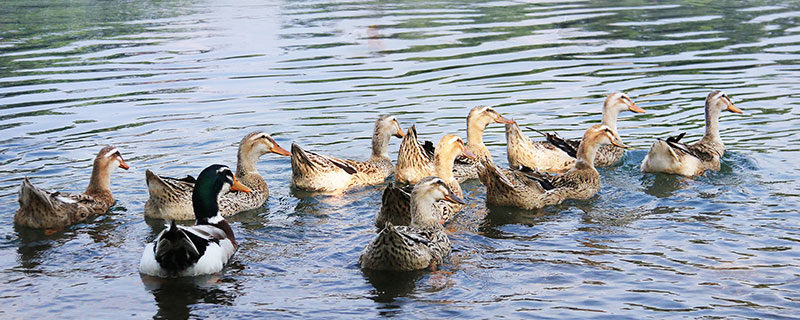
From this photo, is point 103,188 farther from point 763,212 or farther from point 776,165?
point 776,165

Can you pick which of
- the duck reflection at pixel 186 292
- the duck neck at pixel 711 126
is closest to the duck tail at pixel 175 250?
the duck reflection at pixel 186 292

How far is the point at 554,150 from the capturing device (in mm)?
14570

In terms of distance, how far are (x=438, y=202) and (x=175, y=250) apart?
3.41 meters

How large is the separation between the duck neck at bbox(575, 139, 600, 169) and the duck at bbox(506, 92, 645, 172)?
1.18 metres

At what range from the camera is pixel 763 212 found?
11.2 metres

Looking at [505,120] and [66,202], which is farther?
[505,120]

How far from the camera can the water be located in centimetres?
881

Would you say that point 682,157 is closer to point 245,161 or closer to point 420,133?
point 420,133

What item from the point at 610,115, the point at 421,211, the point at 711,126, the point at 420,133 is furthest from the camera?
the point at 420,133

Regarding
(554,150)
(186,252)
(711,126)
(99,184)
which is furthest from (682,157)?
(99,184)

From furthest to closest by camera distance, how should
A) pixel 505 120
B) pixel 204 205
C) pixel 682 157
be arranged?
pixel 505 120, pixel 682 157, pixel 204 205

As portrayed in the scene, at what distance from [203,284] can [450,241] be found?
9.12 feet

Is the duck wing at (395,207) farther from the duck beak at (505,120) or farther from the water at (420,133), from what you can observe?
the duck beak at (505,120)

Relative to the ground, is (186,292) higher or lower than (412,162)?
lower
